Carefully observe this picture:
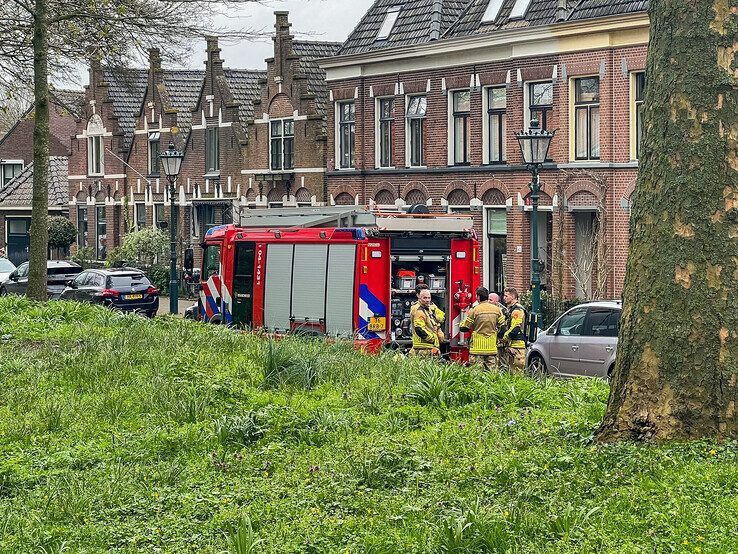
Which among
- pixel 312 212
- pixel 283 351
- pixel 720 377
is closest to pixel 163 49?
pixel 312 212

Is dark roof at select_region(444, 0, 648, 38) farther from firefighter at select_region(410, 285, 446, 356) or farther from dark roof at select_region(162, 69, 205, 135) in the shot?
dark roof at select_region(162, 69, 205, 135)

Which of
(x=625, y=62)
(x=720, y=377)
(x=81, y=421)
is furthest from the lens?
(x=625, y=62)

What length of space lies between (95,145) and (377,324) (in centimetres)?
3838

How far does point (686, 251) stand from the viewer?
9266 millimetres

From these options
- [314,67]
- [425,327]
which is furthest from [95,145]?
[425,327]

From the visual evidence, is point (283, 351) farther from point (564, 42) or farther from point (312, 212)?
point (564, 42)

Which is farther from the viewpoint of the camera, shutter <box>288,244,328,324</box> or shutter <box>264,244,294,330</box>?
shutter <box>264,244,294,330</box>

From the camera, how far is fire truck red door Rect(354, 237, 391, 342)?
70.1 feet

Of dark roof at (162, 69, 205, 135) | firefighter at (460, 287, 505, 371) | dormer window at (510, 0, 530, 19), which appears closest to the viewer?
firefighter at (460, 287, 505, 371)

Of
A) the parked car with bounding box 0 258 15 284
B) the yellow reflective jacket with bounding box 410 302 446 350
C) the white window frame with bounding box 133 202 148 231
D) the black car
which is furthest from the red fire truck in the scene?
the white window frame with bounding box 133 202 148 231

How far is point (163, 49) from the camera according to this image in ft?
77.6

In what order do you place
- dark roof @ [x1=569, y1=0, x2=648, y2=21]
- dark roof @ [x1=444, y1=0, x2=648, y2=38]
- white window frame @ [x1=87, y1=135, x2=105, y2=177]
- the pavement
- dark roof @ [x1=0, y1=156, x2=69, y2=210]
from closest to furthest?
dark roof @ [x1=569, y1=0, x2=648, y2=21] → dark roof @ [x1=444, y1=0, x2=648, y2=38] → the pavement → white window frame @ [x1=87, y1=135, x2=105, y2=177] → dark roof @ [x1=0, y1=156, x2=69, y2=210]

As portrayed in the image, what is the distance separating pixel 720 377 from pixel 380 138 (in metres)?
30.4

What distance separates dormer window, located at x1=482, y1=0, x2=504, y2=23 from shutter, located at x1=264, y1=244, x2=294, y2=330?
14001 mm
